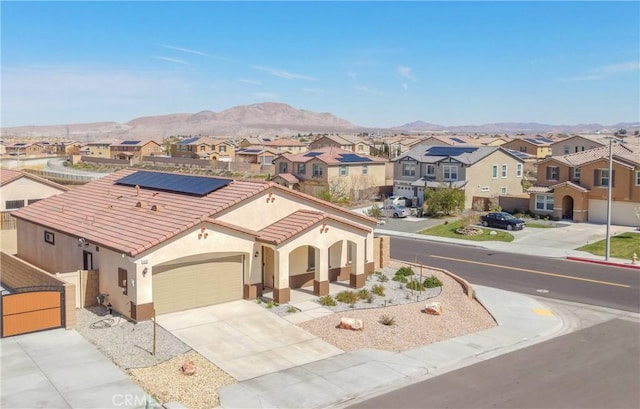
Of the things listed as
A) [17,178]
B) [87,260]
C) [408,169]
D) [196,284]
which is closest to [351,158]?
[408,169]

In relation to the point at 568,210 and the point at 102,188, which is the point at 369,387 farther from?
the point at 568,210

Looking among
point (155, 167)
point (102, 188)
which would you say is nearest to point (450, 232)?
point (102, 188)

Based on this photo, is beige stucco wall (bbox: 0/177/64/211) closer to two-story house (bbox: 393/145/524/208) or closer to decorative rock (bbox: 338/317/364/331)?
decorative rock (bbox: 338/317/364/331)

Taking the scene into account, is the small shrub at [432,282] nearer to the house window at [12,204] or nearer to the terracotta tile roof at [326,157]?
the house window at [12,204]

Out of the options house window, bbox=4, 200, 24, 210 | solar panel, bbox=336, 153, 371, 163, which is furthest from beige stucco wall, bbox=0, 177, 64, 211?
solar panel, bbox=336, 153, 371, 163

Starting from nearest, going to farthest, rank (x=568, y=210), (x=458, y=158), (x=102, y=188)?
(x=102, y=188)
(x=568, y=210)
(x=458, y=158)
